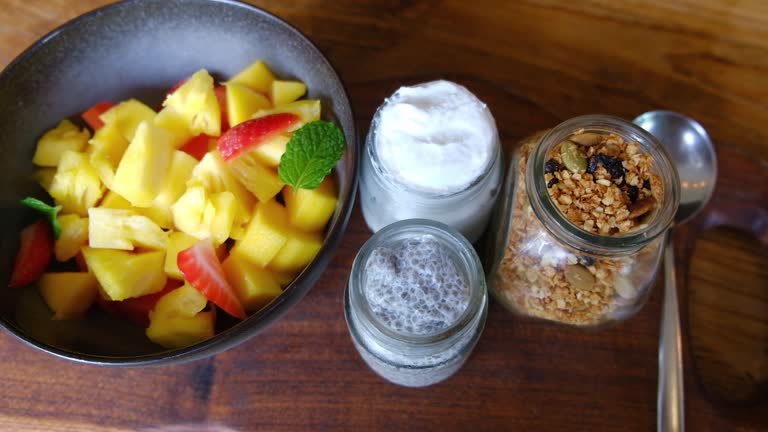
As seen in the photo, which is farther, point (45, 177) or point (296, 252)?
point (45, 177)

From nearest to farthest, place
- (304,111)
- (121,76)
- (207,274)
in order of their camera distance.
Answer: (207,274) < (304,111) < (121,76)

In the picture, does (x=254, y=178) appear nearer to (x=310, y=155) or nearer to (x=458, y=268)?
(x=310, y=155)

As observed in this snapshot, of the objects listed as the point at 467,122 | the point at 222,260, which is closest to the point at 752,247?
the point at 467,122

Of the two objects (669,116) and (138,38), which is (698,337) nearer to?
(669,116)

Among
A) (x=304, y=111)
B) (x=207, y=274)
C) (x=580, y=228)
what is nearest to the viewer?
(x=580, y=228)

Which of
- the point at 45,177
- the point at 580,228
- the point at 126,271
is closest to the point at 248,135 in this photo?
the point at 126,271

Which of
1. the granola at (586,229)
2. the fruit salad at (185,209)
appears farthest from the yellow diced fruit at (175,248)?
the granola at (586,229)

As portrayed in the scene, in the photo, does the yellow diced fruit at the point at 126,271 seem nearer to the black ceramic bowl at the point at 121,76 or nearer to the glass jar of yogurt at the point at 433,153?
the black ceramic bowl at the point at 121,76
